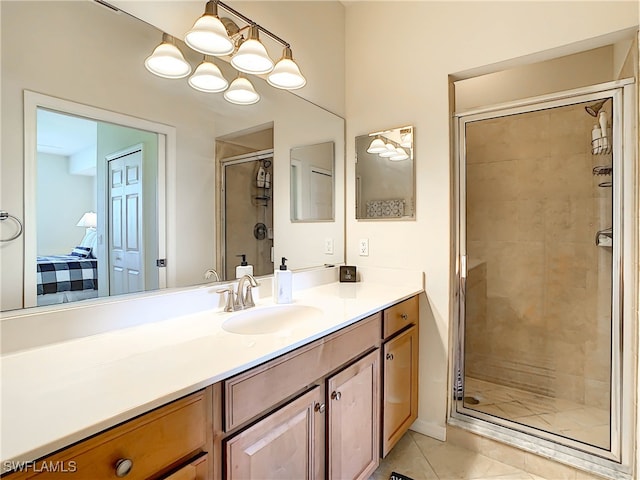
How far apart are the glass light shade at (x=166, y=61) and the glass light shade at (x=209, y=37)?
0.07 meters

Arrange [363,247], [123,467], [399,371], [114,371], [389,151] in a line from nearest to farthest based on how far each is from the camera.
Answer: [123,467]
[114,371]
[399,371]
[389,151]
[363,247]

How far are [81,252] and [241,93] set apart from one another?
1.00 meters

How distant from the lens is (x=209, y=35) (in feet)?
4.34

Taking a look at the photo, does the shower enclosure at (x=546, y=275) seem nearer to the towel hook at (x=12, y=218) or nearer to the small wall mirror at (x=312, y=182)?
the small wall mirror at (x=312, y=182)

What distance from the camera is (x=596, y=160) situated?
78.3 inches

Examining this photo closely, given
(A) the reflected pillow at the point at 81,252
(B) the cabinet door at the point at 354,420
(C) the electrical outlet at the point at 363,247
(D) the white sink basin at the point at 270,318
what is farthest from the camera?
(C) the electrical outlet at the point at 363,247

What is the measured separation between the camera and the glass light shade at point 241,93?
5.30 feet

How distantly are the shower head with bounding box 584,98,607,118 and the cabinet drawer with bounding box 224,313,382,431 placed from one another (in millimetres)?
1547

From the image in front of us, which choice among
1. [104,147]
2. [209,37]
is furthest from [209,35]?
[104,147]

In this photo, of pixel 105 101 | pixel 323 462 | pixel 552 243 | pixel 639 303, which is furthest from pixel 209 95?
pixel 552 243

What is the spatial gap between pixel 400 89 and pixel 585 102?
94 centimetres

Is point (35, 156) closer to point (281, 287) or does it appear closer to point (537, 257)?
point (281, 287)

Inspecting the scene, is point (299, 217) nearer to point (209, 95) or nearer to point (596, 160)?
point (209, 95)

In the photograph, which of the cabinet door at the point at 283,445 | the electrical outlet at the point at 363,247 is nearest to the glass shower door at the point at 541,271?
the electrical outlet at the point at 363,247
